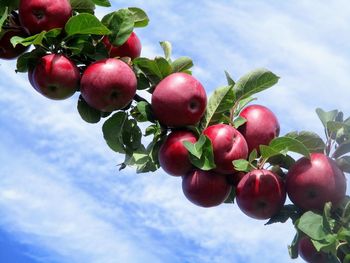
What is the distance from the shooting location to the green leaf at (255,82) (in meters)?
2.28

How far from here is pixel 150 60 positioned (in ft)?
7.38

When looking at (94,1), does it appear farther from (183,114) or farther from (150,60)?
(183,114)

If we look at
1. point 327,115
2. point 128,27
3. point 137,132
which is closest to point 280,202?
point 327,115

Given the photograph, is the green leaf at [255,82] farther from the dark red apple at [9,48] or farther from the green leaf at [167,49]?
the dark red apple at [9,48]

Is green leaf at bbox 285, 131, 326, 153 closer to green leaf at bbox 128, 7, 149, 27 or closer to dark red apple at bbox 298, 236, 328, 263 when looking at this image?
dark red apple at bbox 298, 236, 328, 263

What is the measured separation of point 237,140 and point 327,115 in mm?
370

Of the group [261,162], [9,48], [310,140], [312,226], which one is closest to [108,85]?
[9,48]

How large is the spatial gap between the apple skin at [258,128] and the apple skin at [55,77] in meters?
0.67

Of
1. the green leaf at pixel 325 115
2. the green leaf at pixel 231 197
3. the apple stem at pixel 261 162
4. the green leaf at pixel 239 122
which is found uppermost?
the green leaf at pixel 325 115

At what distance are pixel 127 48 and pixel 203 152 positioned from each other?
62cm

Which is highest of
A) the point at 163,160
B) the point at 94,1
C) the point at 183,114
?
the point at 94,1

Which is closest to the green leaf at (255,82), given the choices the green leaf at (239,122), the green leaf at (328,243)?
the green leaf at (239,122)

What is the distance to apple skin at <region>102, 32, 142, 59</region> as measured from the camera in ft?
7.68

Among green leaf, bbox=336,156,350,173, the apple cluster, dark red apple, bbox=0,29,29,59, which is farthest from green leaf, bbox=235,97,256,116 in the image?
dark red apple, bbox=0,29,29,59
